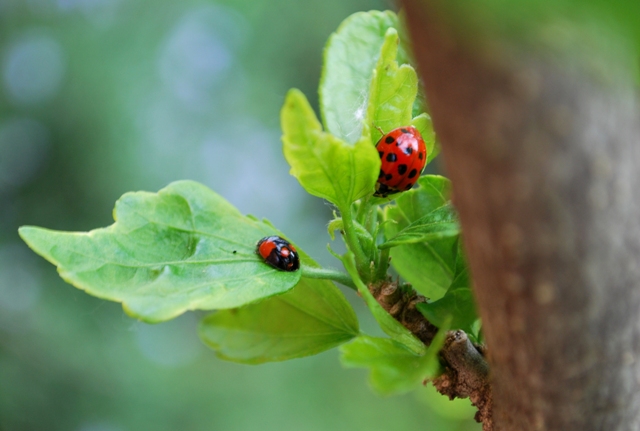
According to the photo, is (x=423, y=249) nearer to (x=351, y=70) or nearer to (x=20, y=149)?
(x=351, y=70)

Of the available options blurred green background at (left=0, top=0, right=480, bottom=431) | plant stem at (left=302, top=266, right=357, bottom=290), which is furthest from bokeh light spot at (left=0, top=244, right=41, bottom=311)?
plant stem at (left=302, top=266, right=357, bottom=290)

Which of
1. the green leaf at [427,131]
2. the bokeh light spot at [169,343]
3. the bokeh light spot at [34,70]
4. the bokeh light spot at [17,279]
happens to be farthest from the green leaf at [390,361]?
the bokeh light spot at [34,70]

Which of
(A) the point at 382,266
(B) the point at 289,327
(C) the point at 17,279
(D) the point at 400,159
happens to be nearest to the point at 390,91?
(D) the point at 400,159

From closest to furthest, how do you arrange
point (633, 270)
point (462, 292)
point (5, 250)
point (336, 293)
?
point (633, 270), point (462, 292), point (336, 293), point (5, 250)

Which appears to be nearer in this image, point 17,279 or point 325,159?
point 325,159

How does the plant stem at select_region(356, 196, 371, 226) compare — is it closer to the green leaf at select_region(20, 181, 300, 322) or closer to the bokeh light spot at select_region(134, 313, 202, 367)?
the green leaf at select_region(20, 181, 300, 322)

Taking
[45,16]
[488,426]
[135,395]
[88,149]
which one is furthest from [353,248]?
[45,16]

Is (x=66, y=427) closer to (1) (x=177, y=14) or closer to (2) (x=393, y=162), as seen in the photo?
(1) (x=177, y=14)
